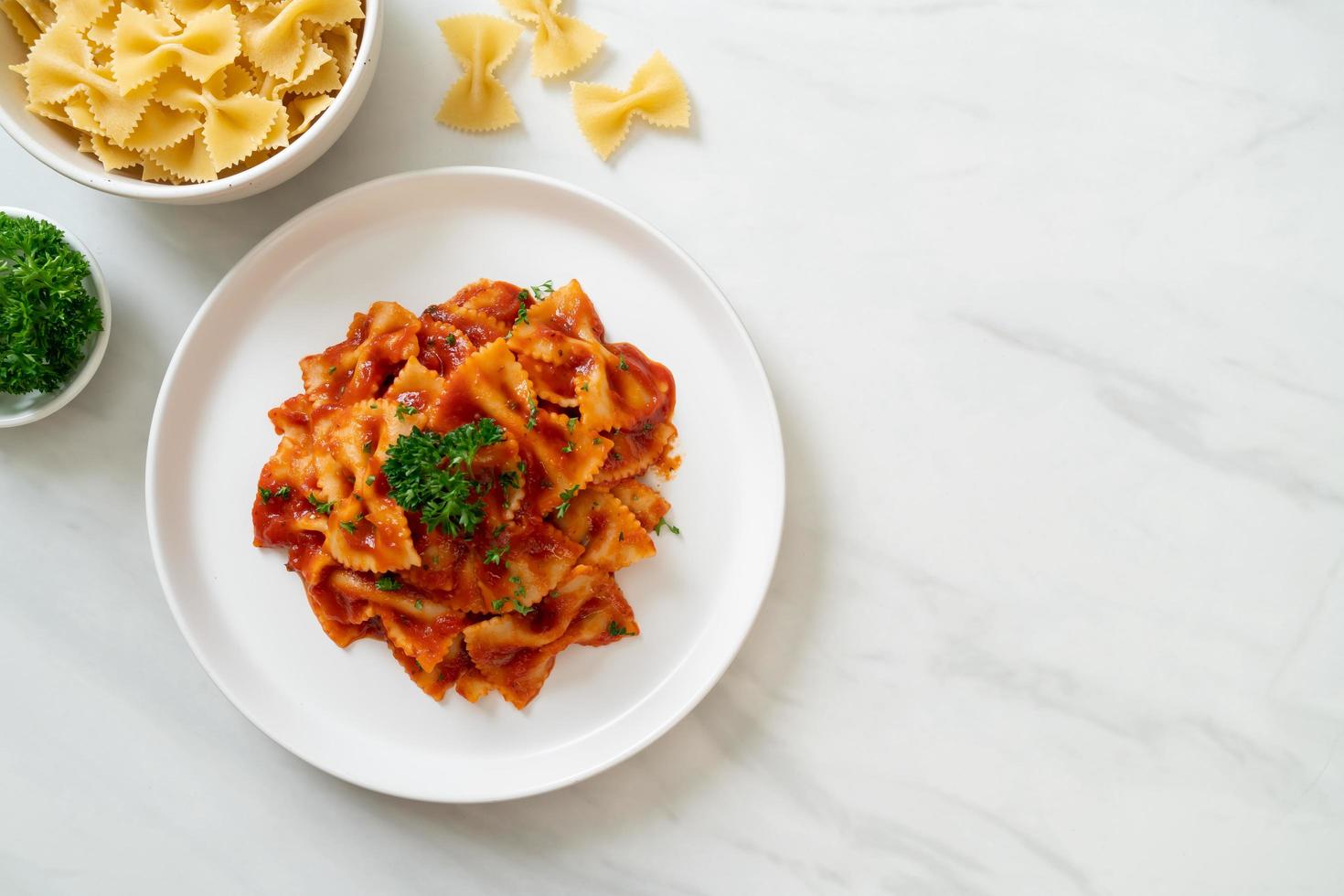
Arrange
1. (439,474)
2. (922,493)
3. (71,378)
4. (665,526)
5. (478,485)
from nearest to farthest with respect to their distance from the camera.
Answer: (439,474), (478,485), (71,378), (665,526), (922,493)

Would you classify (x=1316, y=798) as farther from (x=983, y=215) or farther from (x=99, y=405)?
(x=99, y=405)

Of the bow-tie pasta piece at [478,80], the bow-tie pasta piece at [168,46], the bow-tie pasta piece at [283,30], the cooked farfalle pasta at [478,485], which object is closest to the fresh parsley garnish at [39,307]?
the bow-tie pasta piece at [168,46]

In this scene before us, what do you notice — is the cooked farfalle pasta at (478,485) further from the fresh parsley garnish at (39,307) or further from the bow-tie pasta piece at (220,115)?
the fresh parsley garnish at (39,307)

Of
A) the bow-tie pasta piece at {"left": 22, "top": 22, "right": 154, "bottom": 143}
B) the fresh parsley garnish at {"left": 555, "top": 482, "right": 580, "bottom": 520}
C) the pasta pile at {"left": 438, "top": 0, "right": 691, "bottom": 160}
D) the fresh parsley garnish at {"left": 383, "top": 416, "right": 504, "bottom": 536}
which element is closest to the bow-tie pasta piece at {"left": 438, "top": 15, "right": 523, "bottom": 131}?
the pasta pile at {"left": 438, "top": 0, "right": 691, "bottom": 160}

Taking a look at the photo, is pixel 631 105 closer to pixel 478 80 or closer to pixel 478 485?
pixel 478 80

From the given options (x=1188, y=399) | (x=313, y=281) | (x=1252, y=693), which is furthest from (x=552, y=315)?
(x=1252, y=693)

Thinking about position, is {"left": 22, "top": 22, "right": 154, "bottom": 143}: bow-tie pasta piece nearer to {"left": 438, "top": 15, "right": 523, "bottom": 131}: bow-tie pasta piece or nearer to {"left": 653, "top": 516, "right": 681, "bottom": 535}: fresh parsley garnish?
{"left": 438, "top": 15, "right": 523, "bottom": 131}: bow-tie pasta piece

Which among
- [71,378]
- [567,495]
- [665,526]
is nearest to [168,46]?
[71,378]
